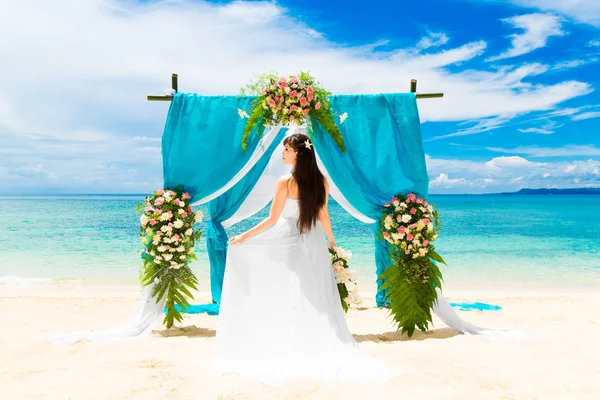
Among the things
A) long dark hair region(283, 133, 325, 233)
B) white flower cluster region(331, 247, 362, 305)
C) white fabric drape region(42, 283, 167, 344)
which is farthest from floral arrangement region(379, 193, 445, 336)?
white fabric drape region(42, 283, 167, 344)

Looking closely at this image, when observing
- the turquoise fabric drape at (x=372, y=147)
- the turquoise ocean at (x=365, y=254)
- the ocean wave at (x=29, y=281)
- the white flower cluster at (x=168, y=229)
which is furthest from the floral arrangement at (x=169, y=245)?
the ocean wave at (x=29, y=281)

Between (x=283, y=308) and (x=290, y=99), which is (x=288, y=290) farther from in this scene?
(x=290, y=99)

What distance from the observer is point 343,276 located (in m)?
4.85

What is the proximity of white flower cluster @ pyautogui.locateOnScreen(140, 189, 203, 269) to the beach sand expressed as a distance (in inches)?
34.0

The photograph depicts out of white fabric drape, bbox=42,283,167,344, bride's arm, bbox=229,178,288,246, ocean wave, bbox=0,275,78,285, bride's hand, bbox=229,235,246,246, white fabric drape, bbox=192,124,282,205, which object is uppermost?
white fabric drape, bbox=192,124,282,205

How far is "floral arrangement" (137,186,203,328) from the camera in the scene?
5330mm

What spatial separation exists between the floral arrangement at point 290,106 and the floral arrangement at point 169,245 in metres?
1.11

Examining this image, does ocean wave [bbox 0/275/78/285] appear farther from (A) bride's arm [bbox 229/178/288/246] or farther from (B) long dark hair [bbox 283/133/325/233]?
(B) long dark hair [bbox 283/133/325/233]

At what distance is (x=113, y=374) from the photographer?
3805 mm

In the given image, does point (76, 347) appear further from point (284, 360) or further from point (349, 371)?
point (349, 371)

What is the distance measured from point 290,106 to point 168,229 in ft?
6.28

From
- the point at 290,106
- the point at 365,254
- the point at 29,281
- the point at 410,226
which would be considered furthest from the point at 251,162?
the point at 365,254

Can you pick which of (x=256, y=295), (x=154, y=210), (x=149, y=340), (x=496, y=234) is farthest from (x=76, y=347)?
(x=496, y=234)

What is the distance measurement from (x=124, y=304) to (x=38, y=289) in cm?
302
